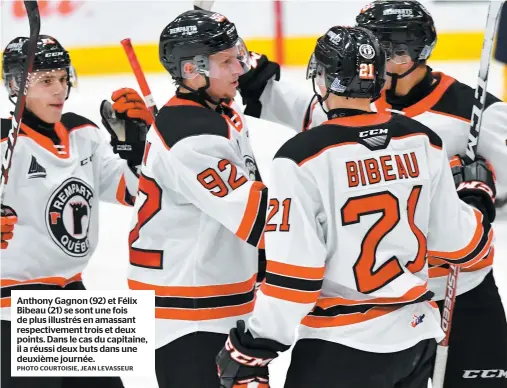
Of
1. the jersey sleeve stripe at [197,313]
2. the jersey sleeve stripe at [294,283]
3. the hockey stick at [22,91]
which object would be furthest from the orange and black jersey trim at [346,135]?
the hockey stick at [22,91]

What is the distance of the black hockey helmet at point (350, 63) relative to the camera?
182cm

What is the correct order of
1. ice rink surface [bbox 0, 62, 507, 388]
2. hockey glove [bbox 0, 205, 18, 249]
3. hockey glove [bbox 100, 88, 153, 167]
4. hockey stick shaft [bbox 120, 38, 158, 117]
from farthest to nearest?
1. ice rink surface [bbox 0, 62, 507, 388]
2. hockey stick shaft [bbox 120, 38, 158, 117]
3. hockey glove [bbox 100, 88, 153, 167]
4. hockey glove [bbox 0, 205, 18, 249]

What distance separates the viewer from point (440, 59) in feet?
23.9

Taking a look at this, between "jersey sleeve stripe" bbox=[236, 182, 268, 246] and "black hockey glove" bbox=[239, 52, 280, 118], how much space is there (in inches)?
25.6

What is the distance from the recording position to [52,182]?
2.47 meters

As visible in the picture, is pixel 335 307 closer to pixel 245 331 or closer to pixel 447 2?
pixel 245 331

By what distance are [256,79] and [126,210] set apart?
2.48m

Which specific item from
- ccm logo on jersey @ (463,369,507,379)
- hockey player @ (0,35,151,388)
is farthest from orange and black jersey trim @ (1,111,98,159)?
ccm logo on jersey @ (463,369,507,379)

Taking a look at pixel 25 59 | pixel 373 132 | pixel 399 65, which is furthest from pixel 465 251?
pixel 25 59

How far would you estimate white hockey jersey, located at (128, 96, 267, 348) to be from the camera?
6.66 ft

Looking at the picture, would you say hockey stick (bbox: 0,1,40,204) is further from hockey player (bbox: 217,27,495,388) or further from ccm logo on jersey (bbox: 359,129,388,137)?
ccm logo on jersey (bbox: 359,129,388,137)

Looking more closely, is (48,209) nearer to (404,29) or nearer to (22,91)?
(22,91)

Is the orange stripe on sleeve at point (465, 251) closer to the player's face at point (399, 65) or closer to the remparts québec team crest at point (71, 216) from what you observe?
the player's face at point (399, 65)

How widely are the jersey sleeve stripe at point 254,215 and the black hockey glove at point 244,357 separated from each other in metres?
0.26
